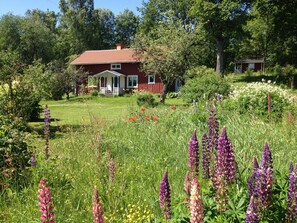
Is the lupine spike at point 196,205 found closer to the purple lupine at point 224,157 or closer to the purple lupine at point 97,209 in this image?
the purple lupine at point 97,209

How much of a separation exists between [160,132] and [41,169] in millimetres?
3750

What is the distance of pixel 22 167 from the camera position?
476 cm

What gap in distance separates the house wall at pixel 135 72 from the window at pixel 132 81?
1.26ft

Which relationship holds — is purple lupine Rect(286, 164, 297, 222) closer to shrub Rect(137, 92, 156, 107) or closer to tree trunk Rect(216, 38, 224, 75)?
shrub Rect(137, 92, 156, 107)

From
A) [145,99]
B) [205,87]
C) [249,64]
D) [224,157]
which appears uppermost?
[249,64]

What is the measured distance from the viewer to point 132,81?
40312 millimetres

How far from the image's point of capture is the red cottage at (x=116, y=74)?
39.1m

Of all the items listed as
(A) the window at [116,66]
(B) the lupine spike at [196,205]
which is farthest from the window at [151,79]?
(B) the lupine spike at [196,205]

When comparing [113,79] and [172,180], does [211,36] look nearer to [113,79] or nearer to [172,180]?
[113,79]

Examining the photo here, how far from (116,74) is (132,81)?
82.7 inches

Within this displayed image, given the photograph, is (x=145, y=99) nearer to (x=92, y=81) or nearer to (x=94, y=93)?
(x=94, y=93)

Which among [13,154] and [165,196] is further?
[13,154]

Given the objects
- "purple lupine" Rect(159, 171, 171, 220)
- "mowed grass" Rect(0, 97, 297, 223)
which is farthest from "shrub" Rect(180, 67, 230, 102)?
"purple lupine" Rect(159, 171, 171, 220)

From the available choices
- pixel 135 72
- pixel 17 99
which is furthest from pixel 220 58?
pixel 17 99
